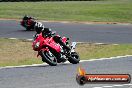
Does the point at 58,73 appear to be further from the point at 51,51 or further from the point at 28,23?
the point at 28,23

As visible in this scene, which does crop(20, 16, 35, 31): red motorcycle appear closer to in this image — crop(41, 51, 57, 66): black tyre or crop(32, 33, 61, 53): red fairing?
crop(32, 33, 61, 53): red fairing

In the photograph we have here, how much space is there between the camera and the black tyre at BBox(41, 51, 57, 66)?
1196 cm

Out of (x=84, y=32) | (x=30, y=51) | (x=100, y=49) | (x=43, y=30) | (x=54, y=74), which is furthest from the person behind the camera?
(x=84, y=32)

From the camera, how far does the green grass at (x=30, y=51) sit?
15367 mm

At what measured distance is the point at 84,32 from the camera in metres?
25.2

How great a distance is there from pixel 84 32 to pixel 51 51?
12.9 metres

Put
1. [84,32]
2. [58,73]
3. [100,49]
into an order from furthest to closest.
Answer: [84,32] < [100,49] < [58,73]

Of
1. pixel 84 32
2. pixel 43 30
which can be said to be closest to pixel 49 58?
pixel 43 30

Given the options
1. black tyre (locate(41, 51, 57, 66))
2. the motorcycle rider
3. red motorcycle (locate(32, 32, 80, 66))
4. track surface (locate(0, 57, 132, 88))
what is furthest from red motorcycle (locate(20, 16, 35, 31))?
black tyre (locate(41, 51, 57, 66))

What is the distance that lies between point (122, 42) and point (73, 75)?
11.2 meters

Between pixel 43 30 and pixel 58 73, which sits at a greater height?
pixel 43 30

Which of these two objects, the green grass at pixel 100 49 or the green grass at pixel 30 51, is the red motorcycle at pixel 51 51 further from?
the green grass at pixel 100 49

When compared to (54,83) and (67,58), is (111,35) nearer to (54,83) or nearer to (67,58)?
(67,58)

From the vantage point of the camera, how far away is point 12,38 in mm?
22000
